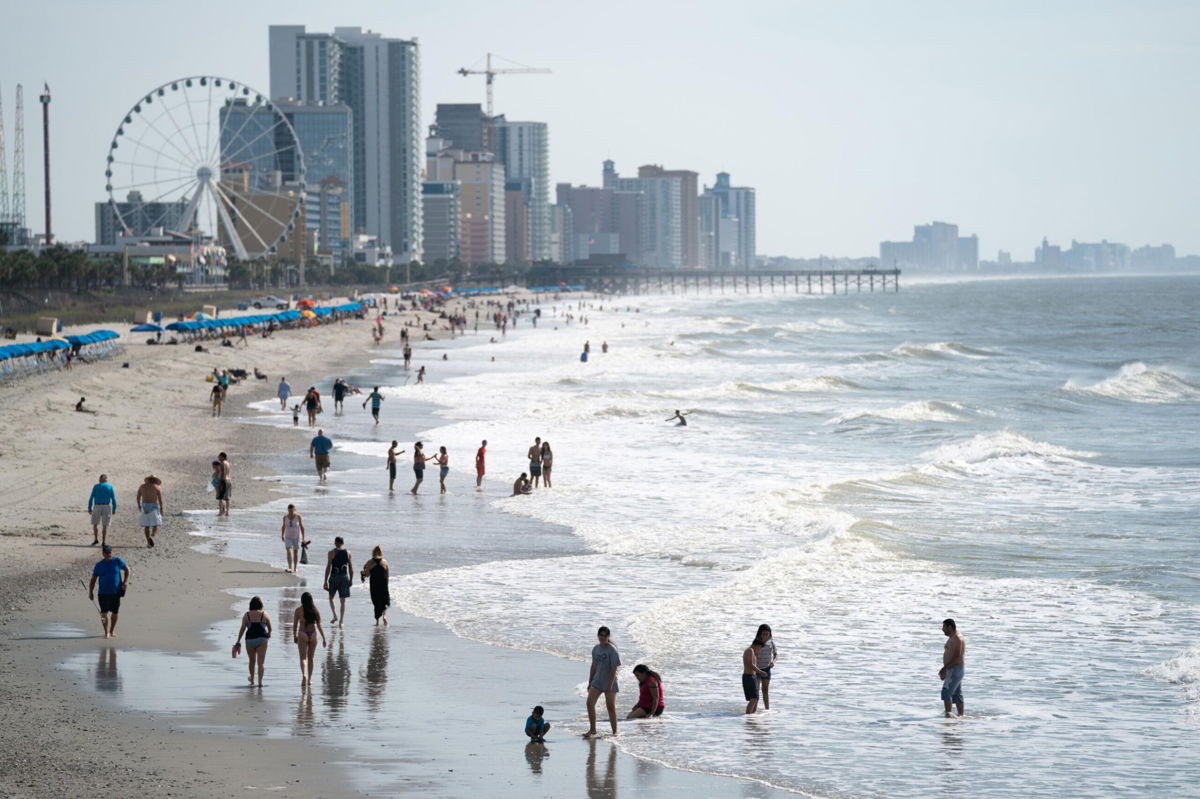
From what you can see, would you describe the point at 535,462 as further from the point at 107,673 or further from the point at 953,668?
the point at 953,668

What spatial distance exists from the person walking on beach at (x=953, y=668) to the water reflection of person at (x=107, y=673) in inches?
322

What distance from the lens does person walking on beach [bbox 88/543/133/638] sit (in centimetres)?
1683

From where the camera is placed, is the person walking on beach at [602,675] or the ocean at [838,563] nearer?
the person walking on beach at [602,675]

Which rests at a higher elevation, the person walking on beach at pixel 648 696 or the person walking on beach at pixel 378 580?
the person walking on beach at pixel 378 580

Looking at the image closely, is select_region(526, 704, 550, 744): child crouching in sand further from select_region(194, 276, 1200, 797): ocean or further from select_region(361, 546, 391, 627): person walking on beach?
select_region(361, 546, 391, 627): person walking on beach

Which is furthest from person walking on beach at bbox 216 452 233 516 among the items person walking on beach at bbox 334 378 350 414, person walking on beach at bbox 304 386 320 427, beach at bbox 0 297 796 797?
person walking on beach at bbox 334 378 350 414

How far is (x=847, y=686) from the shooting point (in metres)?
16.4

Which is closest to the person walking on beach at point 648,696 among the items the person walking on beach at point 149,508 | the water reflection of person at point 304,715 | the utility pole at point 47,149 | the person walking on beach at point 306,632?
the water reflection of person at point 304,715

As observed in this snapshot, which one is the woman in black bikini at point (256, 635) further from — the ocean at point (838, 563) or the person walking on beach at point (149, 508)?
the person walking on beach at point (149, 508)

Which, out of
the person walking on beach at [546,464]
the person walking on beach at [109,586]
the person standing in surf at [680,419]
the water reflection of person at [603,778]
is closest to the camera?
the water reflection of person at [603,778]

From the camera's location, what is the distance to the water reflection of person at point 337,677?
1502 cm

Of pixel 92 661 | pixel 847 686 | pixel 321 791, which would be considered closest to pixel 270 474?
pixel 92 661

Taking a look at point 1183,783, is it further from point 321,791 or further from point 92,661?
point 92,661

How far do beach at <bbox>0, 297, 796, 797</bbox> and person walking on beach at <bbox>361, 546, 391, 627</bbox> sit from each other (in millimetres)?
315
